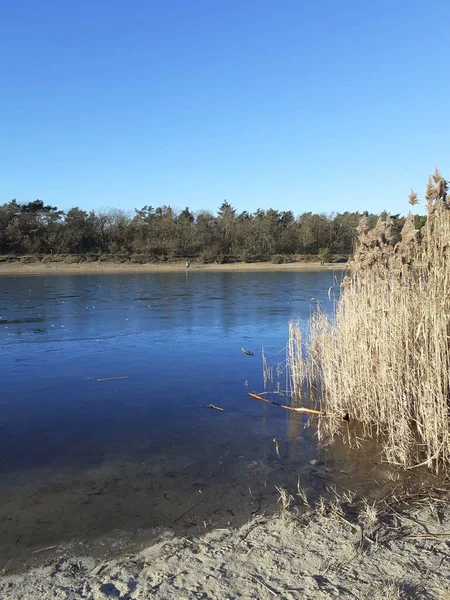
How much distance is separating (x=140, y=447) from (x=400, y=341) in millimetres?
3290

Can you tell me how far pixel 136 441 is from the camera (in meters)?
6.34

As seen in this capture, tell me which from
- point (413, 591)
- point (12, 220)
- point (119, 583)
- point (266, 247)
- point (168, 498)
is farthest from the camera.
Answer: point (266, 247)

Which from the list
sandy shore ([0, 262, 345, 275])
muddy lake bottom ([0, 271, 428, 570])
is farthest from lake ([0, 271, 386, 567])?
sandy shore ([0, 262, 345, 275])

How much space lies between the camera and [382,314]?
20.6 ft

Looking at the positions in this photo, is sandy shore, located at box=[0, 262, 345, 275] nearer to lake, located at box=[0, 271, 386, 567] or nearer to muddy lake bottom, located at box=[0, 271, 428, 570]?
lake, located at box=[0, 271, 386, 567]

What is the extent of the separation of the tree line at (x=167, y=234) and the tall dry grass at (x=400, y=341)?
48.4 meters

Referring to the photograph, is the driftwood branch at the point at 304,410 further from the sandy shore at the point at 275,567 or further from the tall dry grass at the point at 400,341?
the sandy shore at the point at 275,567

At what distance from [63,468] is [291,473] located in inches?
96.7

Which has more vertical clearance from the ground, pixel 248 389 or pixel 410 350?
pixel 410 350

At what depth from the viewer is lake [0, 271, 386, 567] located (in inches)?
174

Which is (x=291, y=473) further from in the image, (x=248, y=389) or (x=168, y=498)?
(x=248, y=389)

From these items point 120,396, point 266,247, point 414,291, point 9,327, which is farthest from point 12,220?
point 414,291

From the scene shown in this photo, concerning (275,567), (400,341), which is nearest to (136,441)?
(275,567)

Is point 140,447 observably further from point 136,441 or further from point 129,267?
point 129,267
